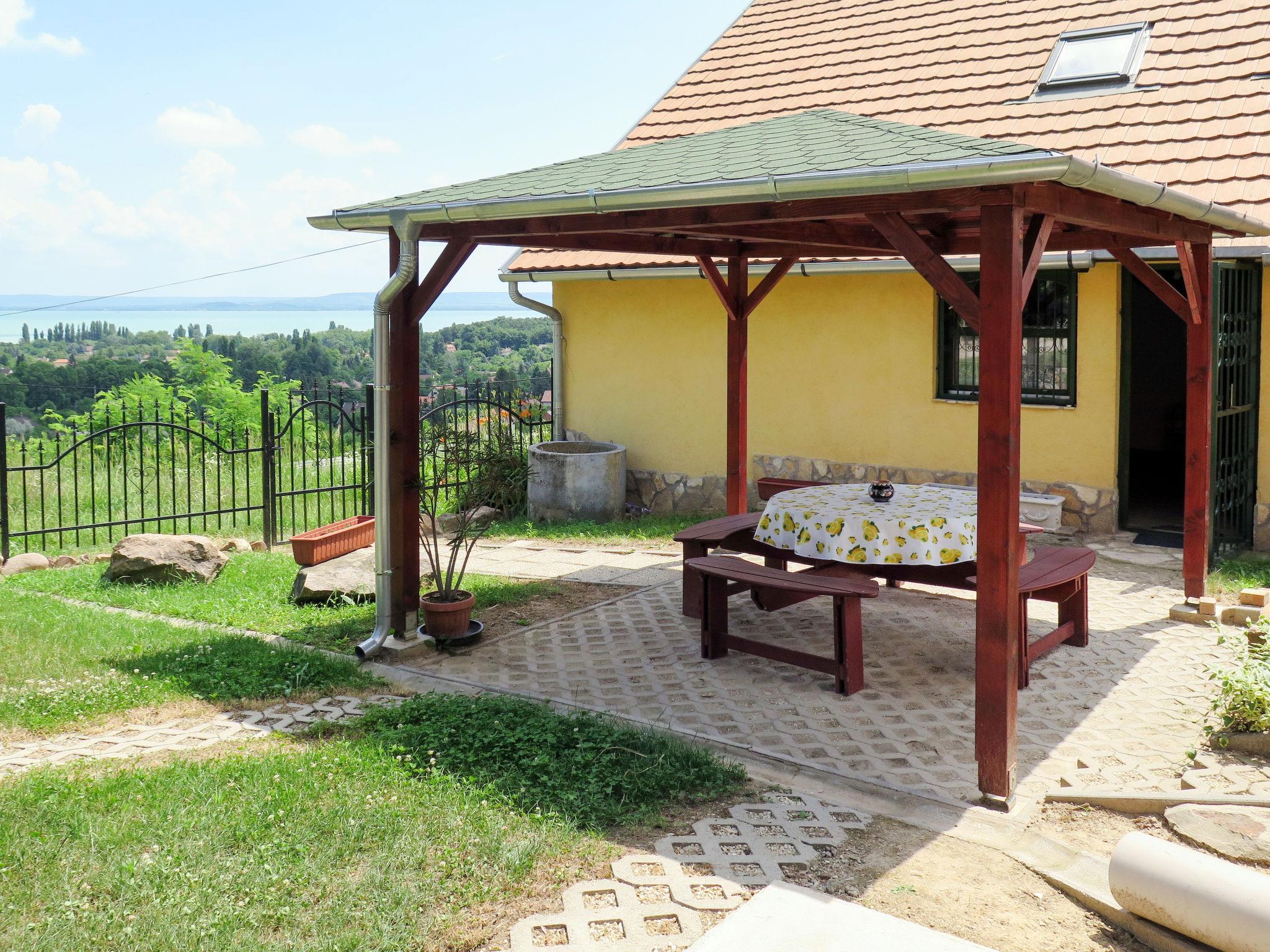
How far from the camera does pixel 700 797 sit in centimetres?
459

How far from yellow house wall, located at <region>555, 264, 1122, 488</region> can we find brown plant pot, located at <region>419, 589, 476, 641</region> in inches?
217

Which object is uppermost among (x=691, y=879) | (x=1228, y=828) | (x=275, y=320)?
(x=275, y=320)

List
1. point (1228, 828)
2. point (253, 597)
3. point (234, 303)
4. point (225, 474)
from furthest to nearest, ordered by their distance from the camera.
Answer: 1. point (234, 303)
2. point (225, 474)
3. point (253, 597)
4. point (1228, 828)

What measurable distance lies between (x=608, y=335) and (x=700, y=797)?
29.3 ft

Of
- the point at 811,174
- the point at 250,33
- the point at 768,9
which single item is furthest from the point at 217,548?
the point at 250,33

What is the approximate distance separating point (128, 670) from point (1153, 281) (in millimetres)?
7007

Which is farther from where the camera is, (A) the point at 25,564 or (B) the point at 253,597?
(A) the point at 25,564

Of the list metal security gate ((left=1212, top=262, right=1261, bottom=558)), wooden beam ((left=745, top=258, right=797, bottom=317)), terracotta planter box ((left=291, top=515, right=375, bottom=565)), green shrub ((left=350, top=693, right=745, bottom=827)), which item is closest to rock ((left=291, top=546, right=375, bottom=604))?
terracotta planter box ((left=291, top=515, right=375, bottom=565))

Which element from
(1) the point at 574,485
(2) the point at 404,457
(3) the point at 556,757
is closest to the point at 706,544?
(2) the point at 404,457

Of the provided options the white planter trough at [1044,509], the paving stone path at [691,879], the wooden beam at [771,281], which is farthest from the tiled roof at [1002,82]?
the paving stone path at [691,879]

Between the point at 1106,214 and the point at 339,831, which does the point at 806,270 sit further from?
the point at 339,831

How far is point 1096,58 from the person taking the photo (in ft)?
36.2

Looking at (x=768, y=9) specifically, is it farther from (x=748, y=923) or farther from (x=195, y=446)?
(x=748, y=923)

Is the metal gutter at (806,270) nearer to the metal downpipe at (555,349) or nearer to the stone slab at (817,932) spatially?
the metal downpipe at (555,349)
